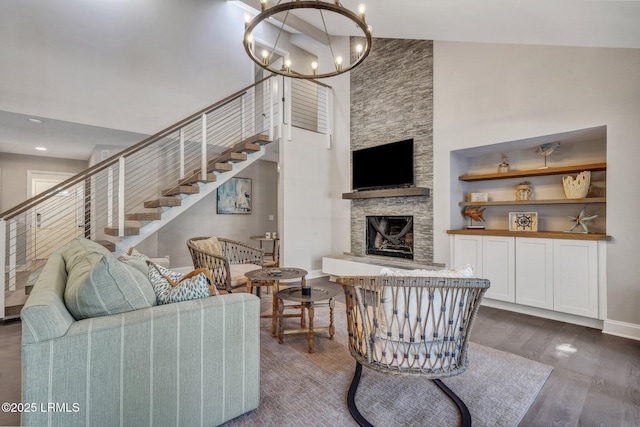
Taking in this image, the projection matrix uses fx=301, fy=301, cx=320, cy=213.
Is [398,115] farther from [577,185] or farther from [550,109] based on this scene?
[577,185]

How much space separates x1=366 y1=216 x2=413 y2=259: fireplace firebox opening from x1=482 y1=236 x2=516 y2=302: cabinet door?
1186mm

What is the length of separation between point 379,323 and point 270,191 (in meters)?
5.80

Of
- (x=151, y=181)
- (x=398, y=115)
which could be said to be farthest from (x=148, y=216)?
(x=398, y=115)

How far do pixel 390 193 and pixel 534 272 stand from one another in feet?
6.92

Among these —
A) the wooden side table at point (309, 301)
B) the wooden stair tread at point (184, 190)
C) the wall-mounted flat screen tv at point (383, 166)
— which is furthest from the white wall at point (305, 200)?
the wooden side table at point (309, 301)

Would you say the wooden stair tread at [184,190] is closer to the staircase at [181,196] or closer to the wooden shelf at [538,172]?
the staircase at [181,196]

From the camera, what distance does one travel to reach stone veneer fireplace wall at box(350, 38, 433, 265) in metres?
4.52

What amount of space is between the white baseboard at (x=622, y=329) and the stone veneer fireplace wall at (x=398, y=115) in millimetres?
1945

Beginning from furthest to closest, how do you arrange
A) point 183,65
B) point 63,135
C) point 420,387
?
point 183,65, point 63,135, point 420,387

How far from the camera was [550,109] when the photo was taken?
3348mm

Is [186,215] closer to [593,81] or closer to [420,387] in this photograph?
[420,387]

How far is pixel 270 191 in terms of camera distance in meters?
7.09

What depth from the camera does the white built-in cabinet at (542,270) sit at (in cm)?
306

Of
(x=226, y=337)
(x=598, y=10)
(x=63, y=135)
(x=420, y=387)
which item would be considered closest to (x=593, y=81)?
(x=598, y=10)
